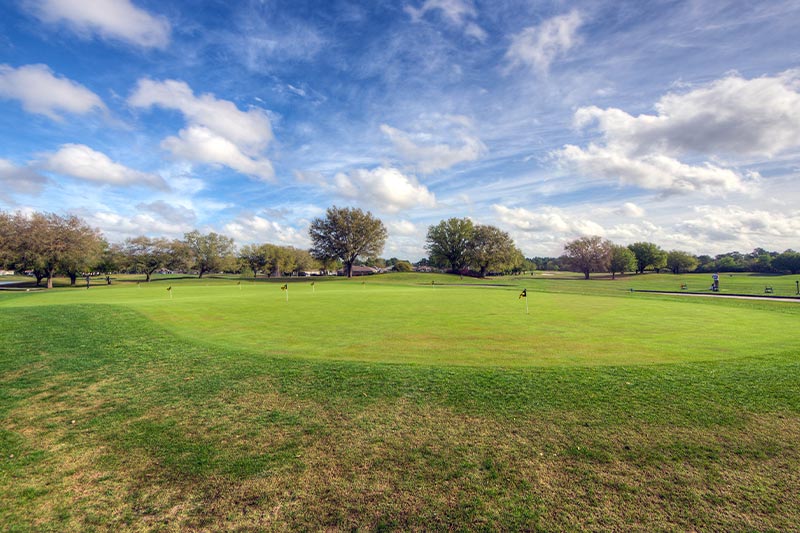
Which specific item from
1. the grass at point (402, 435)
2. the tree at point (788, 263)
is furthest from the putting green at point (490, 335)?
the tree at point (788, 263)

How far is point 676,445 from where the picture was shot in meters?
5.11

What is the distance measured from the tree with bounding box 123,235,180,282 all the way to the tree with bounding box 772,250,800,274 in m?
168

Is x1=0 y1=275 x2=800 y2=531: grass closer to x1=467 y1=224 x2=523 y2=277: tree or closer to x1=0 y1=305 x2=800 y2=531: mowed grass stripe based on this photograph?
x1=0 y1=305 x2=800 y2=531: mowed grass stripe

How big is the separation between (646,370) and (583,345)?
251 centimetres

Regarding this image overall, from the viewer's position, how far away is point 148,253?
267ft

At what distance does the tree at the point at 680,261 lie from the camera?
126 metres

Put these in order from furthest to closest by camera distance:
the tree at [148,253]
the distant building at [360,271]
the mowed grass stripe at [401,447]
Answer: the distant building at [360,271] → the tree at [148,253] → the mowed grass stripe at [401,447]

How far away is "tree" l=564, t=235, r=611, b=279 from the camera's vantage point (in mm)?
100375

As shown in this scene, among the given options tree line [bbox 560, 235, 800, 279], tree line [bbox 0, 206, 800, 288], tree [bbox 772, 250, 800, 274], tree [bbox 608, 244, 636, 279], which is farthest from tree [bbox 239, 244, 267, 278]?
tree [bbox 772, 250, 800, 274]

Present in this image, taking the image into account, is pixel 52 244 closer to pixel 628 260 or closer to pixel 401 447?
pixel 401 447

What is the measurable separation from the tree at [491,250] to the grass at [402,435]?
86.2 metres

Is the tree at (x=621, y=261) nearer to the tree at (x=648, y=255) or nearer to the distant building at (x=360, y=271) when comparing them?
→ the tree at (x=648, y=255)

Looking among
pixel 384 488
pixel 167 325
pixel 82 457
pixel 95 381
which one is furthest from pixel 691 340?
pixel 167 325

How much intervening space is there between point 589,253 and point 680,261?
51.6 meters
